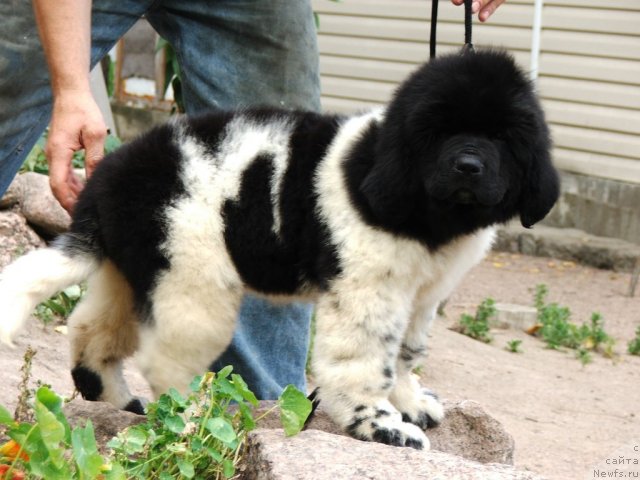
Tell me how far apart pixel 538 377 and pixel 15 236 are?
3.45 meters

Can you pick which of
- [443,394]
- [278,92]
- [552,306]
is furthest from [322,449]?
[552,306]

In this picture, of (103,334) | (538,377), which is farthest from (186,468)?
(538,377)

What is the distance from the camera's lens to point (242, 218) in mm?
3842

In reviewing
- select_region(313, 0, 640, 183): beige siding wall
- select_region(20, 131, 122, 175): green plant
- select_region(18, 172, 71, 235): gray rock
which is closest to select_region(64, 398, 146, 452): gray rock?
select_region(18, 172, 71, 235): gray rock

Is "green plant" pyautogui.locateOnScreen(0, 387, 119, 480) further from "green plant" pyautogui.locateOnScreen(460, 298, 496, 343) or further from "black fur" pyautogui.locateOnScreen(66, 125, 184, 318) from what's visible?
"green plant" pyautogui.locateOnScreen(460, 298, 496, 343)

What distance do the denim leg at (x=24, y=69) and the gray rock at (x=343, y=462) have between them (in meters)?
1.54

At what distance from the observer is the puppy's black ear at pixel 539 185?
3699 millimetres

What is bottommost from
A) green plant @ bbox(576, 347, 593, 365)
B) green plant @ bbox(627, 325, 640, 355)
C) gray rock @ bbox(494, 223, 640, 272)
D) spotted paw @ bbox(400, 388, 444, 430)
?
gray rock @ bbox(494, 223, 640, 272)

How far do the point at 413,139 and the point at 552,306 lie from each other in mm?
5672

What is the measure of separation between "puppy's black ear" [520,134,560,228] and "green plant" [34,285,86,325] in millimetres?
3097

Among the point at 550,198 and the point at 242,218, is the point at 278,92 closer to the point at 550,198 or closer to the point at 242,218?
the point at 242,218

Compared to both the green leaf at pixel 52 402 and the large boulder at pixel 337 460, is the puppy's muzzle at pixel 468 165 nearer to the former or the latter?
the large boulder at pixel 337 460

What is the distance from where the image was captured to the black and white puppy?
3.62 metres

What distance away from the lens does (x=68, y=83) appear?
12.3 ft
